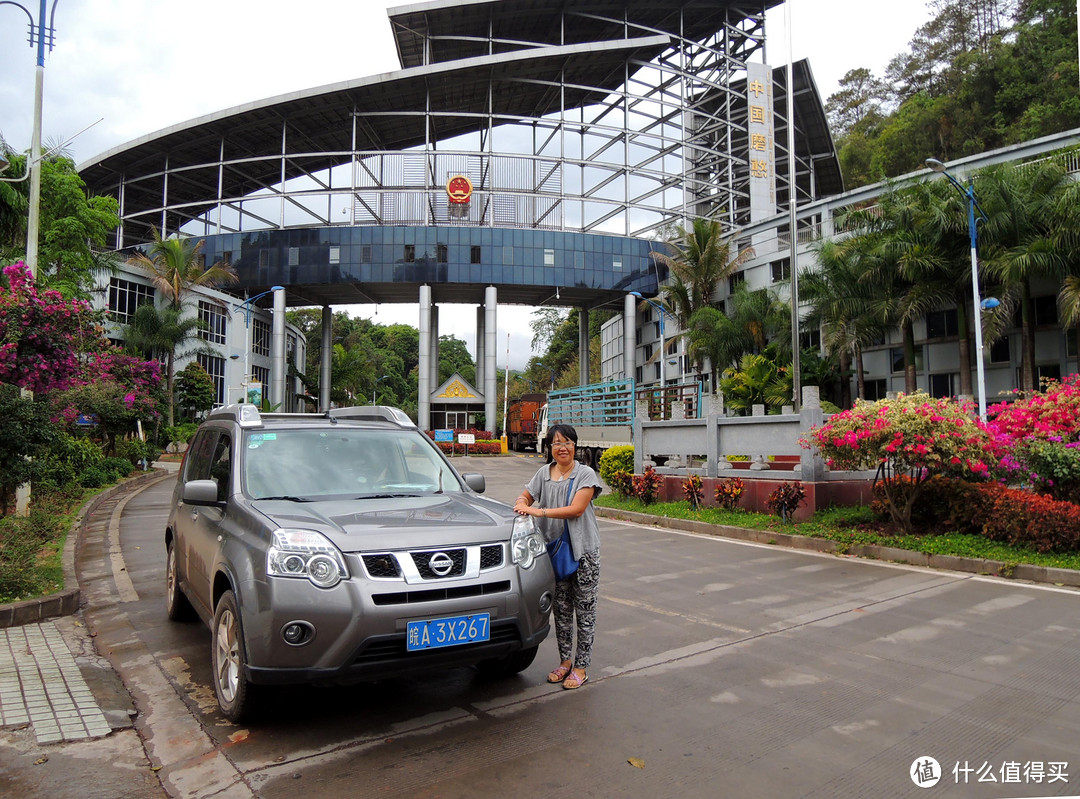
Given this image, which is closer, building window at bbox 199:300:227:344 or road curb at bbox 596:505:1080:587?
road curb at bbox 596:505:1080:587

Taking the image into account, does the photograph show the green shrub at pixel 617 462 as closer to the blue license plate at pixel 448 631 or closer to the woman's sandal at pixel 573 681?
the woman's sandal at pixel 573 681

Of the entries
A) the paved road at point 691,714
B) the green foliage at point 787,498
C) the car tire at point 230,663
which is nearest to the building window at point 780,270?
the green foliage at point 787,498

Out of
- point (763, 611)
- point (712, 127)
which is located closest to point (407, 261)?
point (712, 127)

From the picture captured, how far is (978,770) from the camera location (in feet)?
11.8

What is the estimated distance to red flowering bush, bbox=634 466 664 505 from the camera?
1565 centimetres

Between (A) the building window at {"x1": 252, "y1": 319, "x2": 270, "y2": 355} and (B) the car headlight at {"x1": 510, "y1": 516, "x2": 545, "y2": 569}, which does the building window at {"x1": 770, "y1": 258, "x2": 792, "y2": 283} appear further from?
(A) the building window at {"x1": 252, "y1": 319, "x2": 270, "y2": 355}

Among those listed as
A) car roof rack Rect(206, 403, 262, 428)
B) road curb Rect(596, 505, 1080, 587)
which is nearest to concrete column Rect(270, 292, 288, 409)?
road curb Rect(596, 505, 1080, 587)

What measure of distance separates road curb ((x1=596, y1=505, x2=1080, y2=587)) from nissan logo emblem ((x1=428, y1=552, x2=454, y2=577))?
7479 mm

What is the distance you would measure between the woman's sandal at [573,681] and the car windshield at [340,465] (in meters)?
1.54

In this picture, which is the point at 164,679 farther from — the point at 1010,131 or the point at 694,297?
the point at 1010,131

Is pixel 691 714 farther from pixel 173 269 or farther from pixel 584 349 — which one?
pixel 584 349

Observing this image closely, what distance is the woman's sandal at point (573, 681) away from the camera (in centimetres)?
465

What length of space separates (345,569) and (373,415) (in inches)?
93.0
